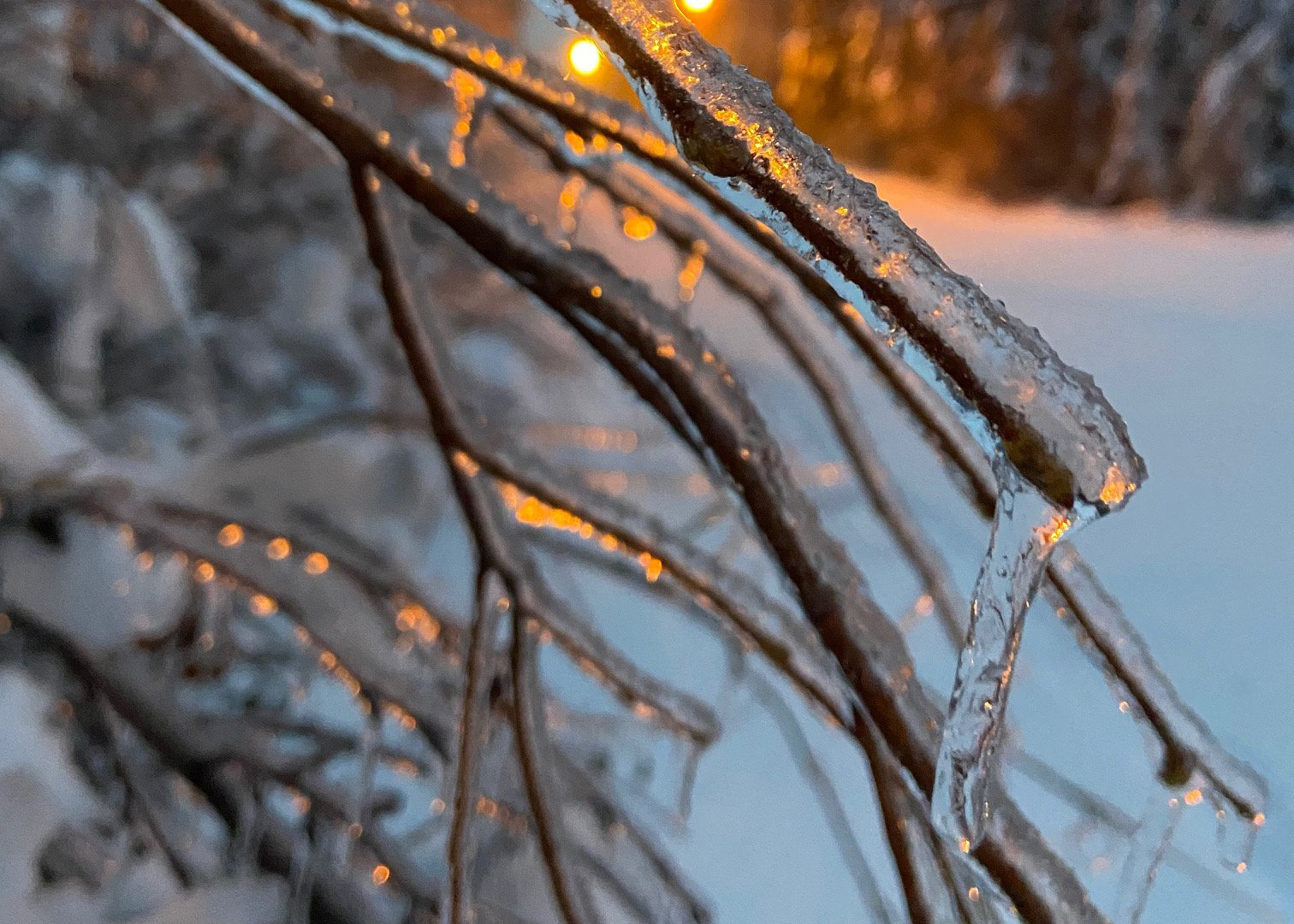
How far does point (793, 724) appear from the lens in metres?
0.91

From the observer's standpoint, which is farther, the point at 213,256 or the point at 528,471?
the point at 213,256

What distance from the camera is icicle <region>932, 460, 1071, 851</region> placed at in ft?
0.85

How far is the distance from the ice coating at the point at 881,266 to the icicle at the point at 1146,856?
1.13 ft

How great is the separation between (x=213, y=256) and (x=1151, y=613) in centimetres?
230

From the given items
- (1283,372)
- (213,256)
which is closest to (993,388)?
(1283,372)

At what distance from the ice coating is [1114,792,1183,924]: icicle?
13.5 inches

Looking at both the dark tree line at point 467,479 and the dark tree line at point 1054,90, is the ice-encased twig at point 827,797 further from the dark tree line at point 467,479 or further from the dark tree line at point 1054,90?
the dark tree line at point 1054,90

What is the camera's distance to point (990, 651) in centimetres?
29

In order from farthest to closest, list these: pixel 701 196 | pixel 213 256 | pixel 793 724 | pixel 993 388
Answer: pixel 213 256
pixel 793 724
pixel 701 196
pixel 993 388

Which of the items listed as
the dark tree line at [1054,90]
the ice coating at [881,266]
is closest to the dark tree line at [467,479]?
the ice coating at [881,266]

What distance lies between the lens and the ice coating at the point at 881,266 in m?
0.25

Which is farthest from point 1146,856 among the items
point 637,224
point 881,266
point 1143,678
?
point 637,224

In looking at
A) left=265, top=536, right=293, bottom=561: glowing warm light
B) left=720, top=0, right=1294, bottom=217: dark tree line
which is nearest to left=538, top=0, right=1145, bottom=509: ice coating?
left=265, top=536, right=293, bottom=561: glowing warm light

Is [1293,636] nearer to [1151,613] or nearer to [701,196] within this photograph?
[1151,613]
